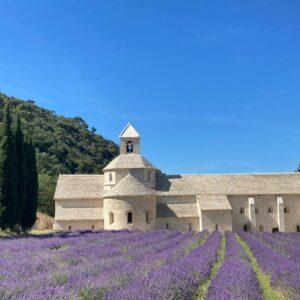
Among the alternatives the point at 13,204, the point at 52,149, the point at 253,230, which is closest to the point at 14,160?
the point at 13,204

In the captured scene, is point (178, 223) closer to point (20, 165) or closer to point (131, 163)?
point (131, 163)

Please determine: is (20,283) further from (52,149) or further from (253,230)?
(52,149)

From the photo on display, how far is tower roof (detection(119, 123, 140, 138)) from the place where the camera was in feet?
161

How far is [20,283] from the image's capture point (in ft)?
28.0

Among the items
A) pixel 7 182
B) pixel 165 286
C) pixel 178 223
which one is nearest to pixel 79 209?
pixel 178 223

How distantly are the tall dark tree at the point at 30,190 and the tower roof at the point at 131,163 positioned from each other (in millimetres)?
9558

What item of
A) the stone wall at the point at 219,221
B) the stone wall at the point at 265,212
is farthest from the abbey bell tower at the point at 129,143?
the stone wall at the point at 265,212

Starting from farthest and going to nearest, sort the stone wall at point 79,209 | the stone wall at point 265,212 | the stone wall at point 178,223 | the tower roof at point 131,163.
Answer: the stone wall at point 265,212
the tower roof at point 131,163
the stone wall at point 79,209
the stone wall at point 178,223

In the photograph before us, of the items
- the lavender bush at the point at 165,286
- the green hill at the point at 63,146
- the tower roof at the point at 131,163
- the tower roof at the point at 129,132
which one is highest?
the green hill at the point at 63,146

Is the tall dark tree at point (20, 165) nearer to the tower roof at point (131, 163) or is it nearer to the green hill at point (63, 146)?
the tower roof at point (131, 163)

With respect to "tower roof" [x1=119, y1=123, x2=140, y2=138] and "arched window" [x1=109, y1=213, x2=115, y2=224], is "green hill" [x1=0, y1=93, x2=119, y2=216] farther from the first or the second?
"arched window" [x1=109, y1=213, x2=115, y2=224]

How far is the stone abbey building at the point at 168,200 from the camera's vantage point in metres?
43.0

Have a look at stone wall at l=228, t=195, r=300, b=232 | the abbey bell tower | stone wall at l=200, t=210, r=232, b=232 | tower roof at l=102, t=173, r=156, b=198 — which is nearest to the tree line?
tower roof at l=102, t=173, r=156, b=198

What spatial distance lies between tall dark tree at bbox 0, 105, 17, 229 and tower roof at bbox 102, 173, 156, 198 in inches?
469
